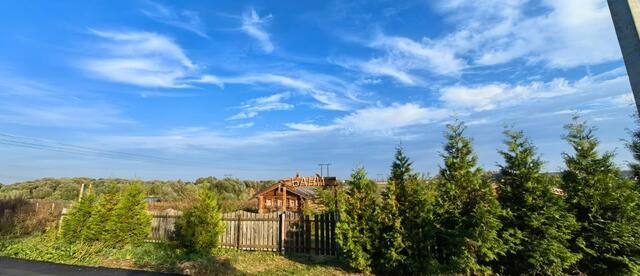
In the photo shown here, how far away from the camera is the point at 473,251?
24.2 ft

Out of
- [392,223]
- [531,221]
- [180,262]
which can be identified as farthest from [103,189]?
[531,221]

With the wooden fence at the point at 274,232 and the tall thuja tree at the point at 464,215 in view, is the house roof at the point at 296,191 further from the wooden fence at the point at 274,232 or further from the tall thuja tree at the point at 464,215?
the tall thuja tree at the point at 464,215

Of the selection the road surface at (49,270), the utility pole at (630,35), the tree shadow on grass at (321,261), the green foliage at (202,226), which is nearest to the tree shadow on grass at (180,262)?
→ the green foliage at (202,226)

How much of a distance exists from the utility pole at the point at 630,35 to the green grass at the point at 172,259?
7673 millimetres

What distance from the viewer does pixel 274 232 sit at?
11734 mm

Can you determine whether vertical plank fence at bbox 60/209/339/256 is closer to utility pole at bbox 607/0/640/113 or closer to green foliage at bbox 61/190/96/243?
green foliage at bbox 61/190/96/243

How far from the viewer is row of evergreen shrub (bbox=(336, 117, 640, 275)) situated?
7.03 m

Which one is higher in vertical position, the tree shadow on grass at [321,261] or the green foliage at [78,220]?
the green foliage at [78,220]

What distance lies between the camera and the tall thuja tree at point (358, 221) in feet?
27.0

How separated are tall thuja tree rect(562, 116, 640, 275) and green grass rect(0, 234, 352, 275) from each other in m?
5.26

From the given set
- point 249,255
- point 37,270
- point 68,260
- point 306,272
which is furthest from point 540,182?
point 68,260

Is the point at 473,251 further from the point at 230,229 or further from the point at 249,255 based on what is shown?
the point at 230,229

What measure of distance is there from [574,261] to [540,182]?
167cm

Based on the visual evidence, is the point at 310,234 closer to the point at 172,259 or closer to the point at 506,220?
the point at 172,259
